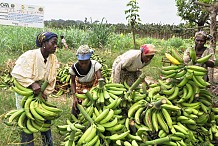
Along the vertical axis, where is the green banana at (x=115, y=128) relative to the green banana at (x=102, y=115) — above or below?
below

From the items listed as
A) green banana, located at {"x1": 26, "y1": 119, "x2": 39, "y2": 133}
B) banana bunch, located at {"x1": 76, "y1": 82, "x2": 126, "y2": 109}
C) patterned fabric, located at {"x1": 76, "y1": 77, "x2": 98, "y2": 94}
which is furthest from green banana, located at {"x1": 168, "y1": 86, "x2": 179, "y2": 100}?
green banana, located at {"x1": 26, "y1": 119, "x2": 39, "y2": 133}

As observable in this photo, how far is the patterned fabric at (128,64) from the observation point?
3892 millimetres

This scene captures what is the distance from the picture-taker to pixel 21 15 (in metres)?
10.3

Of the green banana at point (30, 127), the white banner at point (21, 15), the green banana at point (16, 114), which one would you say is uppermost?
the white banner at point (21, 15)

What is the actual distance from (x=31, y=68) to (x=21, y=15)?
7724 millimetres

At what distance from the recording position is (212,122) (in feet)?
11.6

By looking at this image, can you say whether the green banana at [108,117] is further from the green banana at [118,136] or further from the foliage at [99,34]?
the foliage at [99,34]

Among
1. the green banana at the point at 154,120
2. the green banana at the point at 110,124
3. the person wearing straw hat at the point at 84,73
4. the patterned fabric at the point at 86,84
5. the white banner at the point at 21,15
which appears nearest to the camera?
the green banana at the point at 110,124

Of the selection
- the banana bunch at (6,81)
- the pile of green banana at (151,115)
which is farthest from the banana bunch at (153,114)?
the banana bunch at (6,81)

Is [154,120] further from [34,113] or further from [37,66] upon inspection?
[37,66]

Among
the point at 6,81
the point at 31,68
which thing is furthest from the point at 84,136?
the point at 6,81

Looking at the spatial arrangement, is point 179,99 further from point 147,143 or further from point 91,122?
point 91,122

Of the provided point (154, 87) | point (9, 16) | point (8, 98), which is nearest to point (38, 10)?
point (9, 16)

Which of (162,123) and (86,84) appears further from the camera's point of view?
(86,84)
